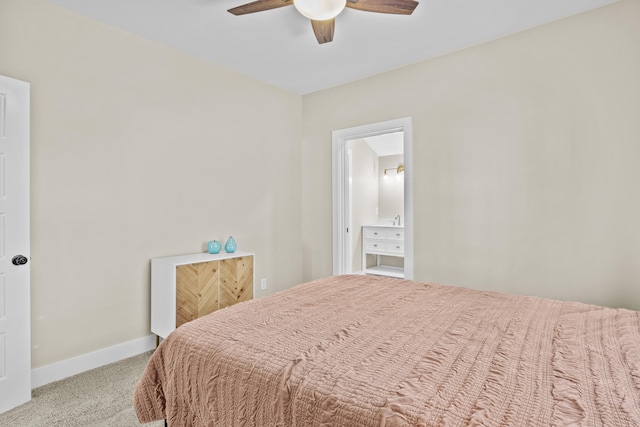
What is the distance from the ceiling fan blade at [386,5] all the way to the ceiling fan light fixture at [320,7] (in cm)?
10

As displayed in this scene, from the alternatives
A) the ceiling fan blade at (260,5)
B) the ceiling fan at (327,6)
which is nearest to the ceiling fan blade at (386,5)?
the ceiling fan at (327,6)

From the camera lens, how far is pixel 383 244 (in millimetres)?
5637

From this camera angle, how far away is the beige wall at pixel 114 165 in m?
2.36

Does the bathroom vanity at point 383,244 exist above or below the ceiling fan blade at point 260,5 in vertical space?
below

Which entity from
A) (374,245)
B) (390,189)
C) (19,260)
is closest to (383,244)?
(374,245)

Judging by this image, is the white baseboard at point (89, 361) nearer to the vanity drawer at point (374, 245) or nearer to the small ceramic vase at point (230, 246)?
the small ceramic vase at point (230, 246)

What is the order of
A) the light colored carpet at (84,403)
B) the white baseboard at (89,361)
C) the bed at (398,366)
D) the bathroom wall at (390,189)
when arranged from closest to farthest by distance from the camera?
the bed at (398,366)
the light colored carpet at (84,403)
the white baseboard at (89,361)
the bathroom wall at (390,189)

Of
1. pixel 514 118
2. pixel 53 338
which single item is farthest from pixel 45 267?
pixel 514 118

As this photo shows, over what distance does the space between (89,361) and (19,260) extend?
0.94m

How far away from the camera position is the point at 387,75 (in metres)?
3.61

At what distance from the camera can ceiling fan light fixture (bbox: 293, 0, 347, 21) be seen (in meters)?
1.96

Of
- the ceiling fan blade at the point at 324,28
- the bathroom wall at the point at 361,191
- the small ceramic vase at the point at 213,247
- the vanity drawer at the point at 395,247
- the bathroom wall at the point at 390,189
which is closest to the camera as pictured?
the ceiling fan blade at the point at 324,28

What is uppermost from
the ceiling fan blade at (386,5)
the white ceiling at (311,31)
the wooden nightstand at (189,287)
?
the white ceiling at (311,31)

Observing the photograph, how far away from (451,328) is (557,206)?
186 cm
